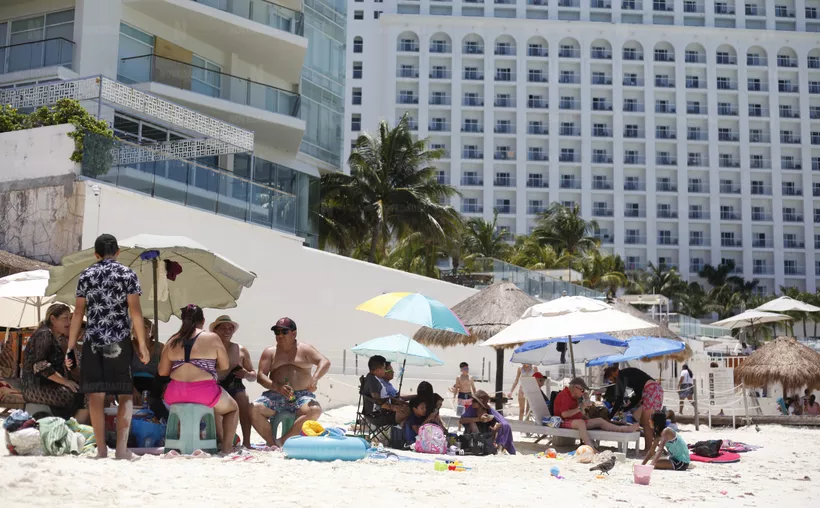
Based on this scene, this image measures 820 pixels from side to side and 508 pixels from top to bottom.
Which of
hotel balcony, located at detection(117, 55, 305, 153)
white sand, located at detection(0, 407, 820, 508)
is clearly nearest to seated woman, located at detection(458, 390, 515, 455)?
white sand, located at detection(0, 407, 820, 508)

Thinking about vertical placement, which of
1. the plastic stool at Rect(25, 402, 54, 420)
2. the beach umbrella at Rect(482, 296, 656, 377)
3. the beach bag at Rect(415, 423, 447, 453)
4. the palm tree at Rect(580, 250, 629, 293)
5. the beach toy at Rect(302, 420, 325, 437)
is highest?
the palm tree at Rect(580, 250, 629, 293)

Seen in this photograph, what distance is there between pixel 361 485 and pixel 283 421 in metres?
2.55

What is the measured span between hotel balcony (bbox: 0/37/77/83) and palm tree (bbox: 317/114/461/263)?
1344 centimetres

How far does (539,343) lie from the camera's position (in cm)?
1484

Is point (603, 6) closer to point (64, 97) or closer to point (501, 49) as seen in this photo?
point (501, 49)

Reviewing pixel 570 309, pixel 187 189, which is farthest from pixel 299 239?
pixel 570 309

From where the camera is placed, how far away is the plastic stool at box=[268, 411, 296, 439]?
906 cm

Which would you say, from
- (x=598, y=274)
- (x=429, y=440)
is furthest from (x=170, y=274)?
(x=598, y=274)

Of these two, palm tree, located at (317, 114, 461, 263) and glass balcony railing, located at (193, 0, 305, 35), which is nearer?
glass balcony railing, located at (193, 0, 305, 35)

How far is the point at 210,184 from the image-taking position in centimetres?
1702

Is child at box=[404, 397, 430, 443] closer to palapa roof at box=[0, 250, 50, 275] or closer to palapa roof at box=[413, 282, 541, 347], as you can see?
palapa roof at box=[413, 282, 541, 347]

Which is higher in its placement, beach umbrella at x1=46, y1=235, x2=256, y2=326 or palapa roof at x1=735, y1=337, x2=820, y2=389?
beach umbrella at x1=46, y1=235, x2=256, y2=326

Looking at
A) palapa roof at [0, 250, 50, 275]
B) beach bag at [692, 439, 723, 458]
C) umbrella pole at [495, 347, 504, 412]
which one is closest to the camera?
beach bag at [692, 439, 723, 458]

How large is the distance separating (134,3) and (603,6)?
6792 cm
